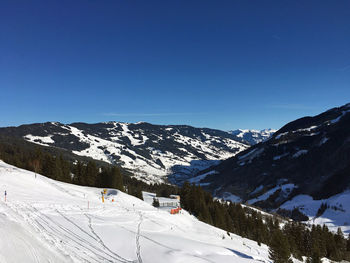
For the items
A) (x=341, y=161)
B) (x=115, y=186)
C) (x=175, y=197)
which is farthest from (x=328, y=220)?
(x=115, y=186)

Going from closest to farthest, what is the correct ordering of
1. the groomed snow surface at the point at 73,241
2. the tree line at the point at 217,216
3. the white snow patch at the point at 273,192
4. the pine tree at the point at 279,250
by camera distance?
the groomed snow surface at the point at 73,241 → the pine tree at the point at 279,250 → the tree line at the point at 217,216 → the white snow patch at the point at 273,192

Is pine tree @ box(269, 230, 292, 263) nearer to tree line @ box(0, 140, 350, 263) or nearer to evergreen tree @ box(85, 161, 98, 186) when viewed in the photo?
tree line @ box(0, 140, 350, 263)

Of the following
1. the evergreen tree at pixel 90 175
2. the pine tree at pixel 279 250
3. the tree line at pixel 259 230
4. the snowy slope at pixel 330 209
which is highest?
the evergreen tree at pixel 90 175

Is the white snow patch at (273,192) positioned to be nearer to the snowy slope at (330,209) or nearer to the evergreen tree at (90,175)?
the snowy slope at (330,209)

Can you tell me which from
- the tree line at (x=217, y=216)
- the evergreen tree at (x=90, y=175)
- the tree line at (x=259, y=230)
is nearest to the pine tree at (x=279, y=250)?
the tree line at (x=259, y=230)

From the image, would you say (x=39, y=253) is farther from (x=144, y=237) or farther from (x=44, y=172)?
(x=44, y=172)

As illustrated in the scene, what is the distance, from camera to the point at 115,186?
7594 centimetres

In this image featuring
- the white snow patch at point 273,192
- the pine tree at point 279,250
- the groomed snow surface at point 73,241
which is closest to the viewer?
the groomed snow surface at point 73,241

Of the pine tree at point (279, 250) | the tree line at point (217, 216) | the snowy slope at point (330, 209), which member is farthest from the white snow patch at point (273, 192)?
the pine tree at point (279, 250)

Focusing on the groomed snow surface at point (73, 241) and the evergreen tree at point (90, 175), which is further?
the evergreen tree at point (90, 175)

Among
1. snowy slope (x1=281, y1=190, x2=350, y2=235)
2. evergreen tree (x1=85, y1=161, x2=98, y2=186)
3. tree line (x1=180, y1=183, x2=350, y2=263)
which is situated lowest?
snowy slope (x1=281, y1=190, x2=350, y2=235)

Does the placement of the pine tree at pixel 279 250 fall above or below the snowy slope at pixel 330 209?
above

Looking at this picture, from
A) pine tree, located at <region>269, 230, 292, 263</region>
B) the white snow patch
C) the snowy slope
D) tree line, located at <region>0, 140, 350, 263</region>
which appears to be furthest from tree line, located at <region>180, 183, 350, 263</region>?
the white snow patch

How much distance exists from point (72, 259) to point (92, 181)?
67.5 metres
